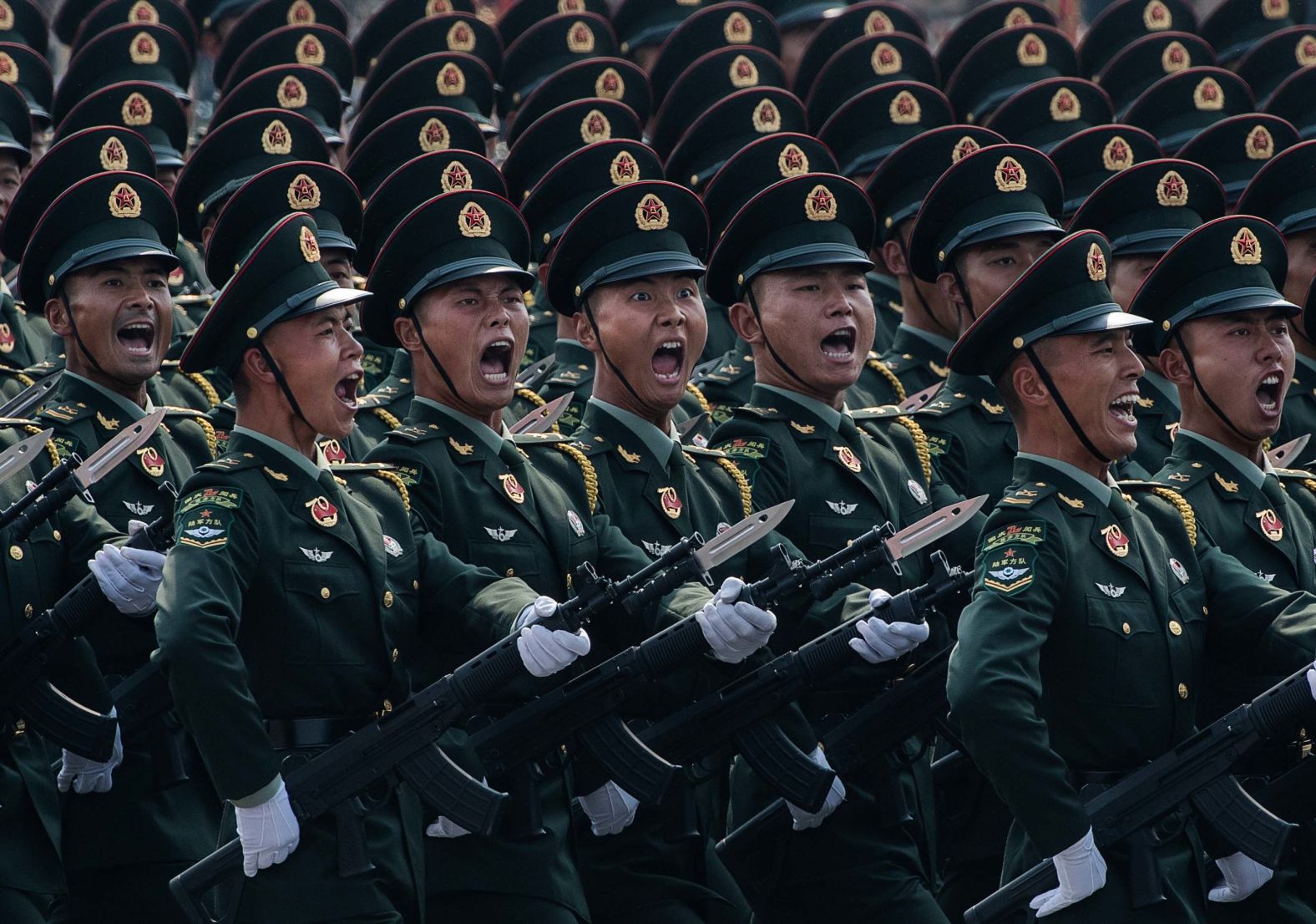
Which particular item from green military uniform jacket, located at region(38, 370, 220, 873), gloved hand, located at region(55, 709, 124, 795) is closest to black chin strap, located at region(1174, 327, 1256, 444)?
green military uniform jacket, located at region(38, 370, 220, 873)

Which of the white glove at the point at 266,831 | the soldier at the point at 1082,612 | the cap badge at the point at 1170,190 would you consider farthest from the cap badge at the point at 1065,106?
the white glove at the point at 266,831

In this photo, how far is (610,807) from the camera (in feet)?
26.6

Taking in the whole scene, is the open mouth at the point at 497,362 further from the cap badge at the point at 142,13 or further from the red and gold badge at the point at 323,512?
the cap badge at the point at 142,13

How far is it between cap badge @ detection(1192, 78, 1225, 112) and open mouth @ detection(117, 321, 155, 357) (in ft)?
22.2

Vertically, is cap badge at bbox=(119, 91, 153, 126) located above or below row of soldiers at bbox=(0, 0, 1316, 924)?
above

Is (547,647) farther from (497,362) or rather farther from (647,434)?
(647,434)

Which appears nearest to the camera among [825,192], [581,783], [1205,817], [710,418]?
[1205,817]

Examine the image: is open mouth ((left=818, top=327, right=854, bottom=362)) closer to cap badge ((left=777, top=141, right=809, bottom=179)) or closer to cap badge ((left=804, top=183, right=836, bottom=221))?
cap badge ((left=804, top=183, right=836, bottom=221))

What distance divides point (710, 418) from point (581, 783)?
8.26ft

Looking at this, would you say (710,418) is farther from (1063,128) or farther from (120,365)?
(1063,128)

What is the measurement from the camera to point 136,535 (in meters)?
7.73

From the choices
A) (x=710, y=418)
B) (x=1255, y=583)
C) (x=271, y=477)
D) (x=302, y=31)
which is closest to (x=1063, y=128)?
(x=710, y=418)

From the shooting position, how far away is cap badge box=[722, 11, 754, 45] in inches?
573

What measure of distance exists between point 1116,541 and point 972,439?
236 centimetres
